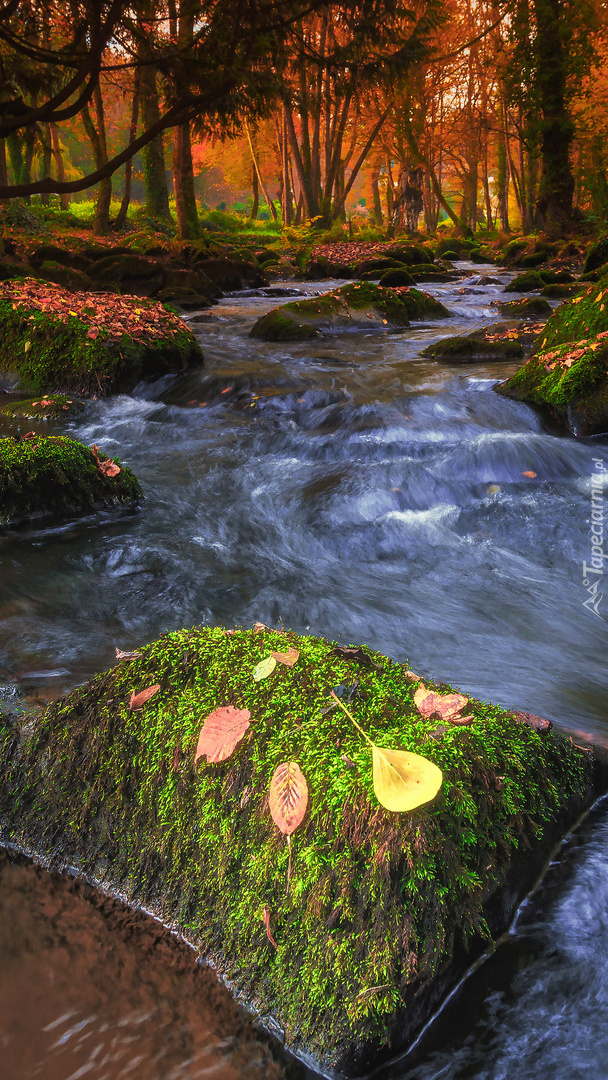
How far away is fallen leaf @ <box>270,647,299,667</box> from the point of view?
75.5 inches

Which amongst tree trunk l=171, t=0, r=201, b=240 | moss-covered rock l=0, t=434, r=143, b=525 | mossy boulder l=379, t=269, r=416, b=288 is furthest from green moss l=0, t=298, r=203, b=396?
tree trunk l=171, t=0, r=201, b=240

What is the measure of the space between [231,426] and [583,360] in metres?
3.49

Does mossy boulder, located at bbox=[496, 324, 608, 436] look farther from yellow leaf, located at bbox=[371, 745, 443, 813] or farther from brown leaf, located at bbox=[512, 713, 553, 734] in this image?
yellow leaf, located at bbox=[371, 745, 443, 813]

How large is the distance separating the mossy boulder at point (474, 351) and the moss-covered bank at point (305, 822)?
8141mm

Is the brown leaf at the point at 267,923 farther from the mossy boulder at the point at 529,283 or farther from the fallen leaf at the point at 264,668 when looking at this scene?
the mossy boulder at the point at 529,283

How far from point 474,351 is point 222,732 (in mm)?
8755

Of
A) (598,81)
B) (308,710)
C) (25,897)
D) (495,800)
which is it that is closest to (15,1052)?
(25,897)

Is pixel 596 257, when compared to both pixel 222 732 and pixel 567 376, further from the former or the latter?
pixel 222 732

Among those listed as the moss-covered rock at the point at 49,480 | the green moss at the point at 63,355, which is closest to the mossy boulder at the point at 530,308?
the green moss at the point at 63,355

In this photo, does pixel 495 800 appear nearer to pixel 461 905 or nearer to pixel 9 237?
pixel 461 905

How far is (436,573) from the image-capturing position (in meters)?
4.34

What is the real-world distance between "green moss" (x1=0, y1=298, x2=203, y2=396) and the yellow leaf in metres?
7.28

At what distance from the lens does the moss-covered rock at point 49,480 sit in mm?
4461

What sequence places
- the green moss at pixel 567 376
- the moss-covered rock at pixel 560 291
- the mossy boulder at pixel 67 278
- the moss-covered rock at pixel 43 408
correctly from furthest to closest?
1. the moss-covered rock at pixel 560 291
2. the mossy boulder at pixel 67 278
3. the moss-covered rock at pixel 43 408
4. the green moss at pixel 567 376
